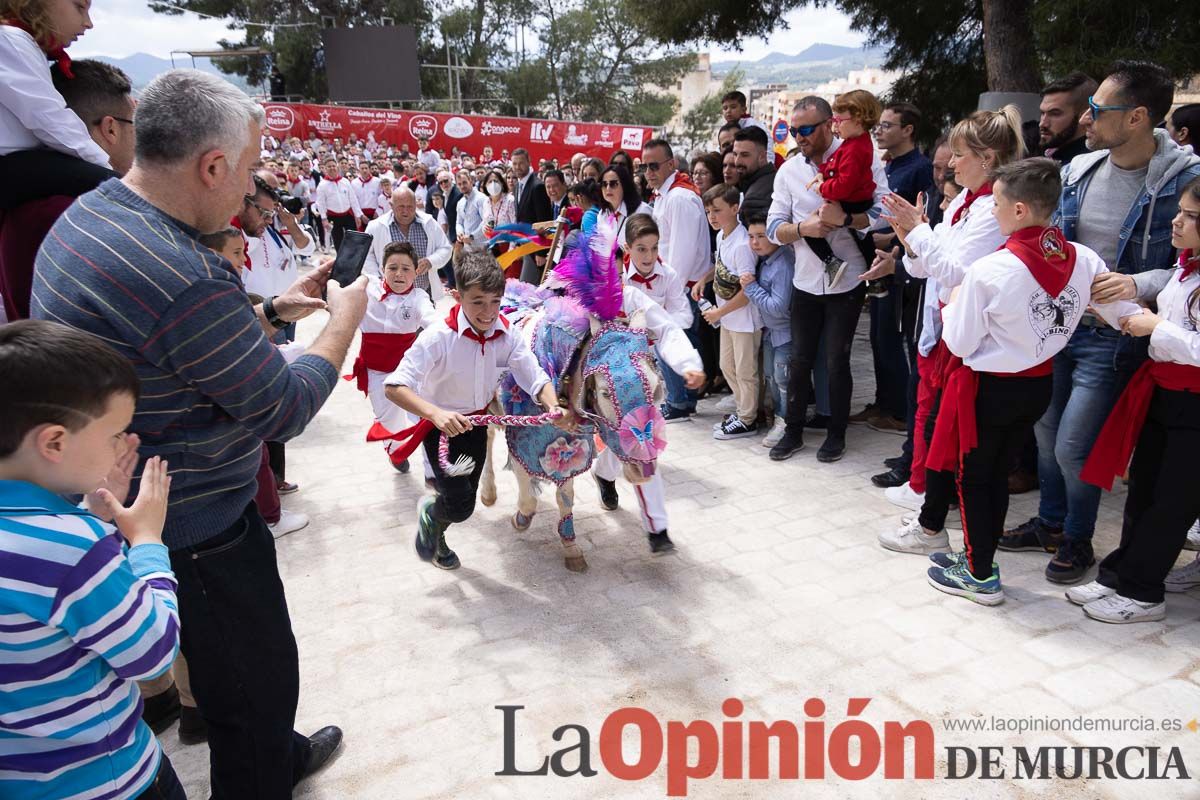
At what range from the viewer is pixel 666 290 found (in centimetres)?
567

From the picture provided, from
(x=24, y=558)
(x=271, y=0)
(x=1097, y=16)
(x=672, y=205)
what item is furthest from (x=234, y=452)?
(x=271, y=0)

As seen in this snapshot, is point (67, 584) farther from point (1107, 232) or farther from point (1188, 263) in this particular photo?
point (1107, 232)

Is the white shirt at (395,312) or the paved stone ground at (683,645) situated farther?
the white shirt at (395,312)

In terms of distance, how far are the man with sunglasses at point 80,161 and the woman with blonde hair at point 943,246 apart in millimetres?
3604

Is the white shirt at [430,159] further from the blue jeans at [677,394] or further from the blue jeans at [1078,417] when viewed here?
the blue jeans at [1078,417]

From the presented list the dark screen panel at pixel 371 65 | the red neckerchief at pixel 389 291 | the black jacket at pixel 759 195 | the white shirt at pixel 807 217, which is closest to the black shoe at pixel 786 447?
the white shirt at pixel 807 217

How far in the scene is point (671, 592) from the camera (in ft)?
13.1

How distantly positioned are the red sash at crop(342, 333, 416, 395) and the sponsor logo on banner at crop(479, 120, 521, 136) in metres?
20.7

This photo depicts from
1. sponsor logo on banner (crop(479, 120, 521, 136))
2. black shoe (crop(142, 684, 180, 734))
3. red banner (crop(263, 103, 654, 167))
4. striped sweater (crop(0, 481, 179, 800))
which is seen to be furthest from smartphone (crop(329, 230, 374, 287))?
sponsor logo on banner (crop(479, 120, 521, 136))

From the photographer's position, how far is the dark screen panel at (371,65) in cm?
3575

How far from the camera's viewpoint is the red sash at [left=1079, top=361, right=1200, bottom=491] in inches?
132

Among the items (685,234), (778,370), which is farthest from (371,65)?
(778,370)

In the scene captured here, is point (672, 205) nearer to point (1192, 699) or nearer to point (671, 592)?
point (671, 592)

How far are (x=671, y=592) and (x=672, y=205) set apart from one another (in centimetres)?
376
